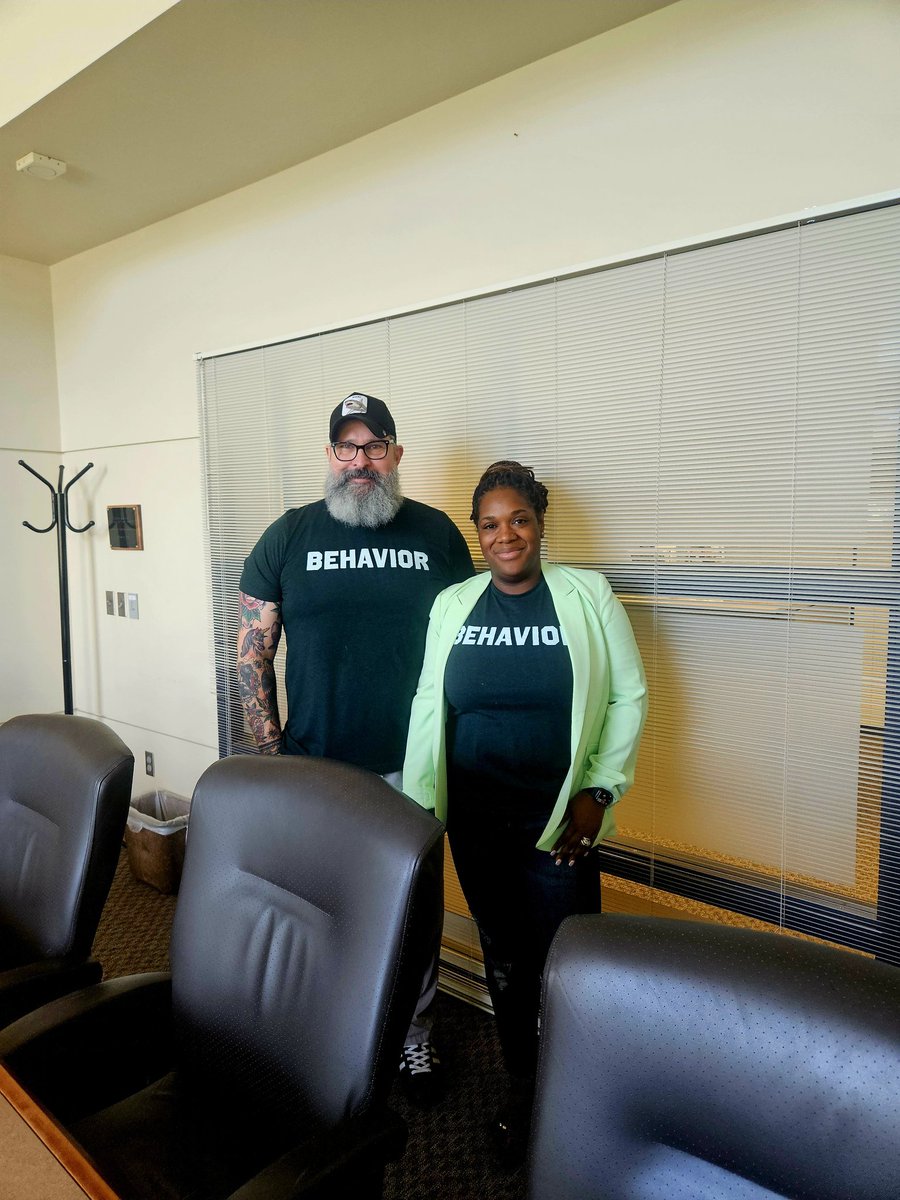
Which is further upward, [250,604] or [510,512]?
[510,512]

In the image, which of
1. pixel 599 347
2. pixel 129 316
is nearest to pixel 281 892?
pixel 599 347

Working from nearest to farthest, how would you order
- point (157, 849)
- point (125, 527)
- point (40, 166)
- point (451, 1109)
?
point (451, 1109) → point (40, 166) → point (157, 849) → point (125, 527)

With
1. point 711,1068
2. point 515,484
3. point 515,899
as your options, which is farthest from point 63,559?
point 711,1068

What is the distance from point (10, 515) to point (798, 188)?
3828 mm

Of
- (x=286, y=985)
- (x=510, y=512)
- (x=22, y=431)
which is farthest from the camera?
(x=22, y=431)

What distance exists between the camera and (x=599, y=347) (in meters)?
1.97

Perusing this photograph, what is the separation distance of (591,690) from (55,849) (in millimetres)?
1201

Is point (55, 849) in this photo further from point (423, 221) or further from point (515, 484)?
point (423, 221)

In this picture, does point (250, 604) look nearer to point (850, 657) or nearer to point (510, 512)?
point (510, 512)

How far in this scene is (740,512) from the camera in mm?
1795

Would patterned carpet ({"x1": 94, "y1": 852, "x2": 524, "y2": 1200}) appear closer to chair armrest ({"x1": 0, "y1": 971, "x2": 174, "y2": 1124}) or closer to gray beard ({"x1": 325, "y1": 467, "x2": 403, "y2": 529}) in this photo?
chair armrest ({"x1": 0, "y1": 971, "x2": 174, "y2": 1124})

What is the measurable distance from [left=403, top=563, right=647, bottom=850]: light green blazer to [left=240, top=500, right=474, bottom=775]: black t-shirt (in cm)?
21

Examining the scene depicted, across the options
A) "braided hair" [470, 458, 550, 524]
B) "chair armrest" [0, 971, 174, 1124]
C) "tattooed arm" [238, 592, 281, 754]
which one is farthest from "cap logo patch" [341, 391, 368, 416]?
"chair armrest" [0, 971, 174, 1124]

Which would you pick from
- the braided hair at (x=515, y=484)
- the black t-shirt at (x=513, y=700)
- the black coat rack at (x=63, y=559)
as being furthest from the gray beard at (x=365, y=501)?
the black coat rack at (x=63, y=559)
